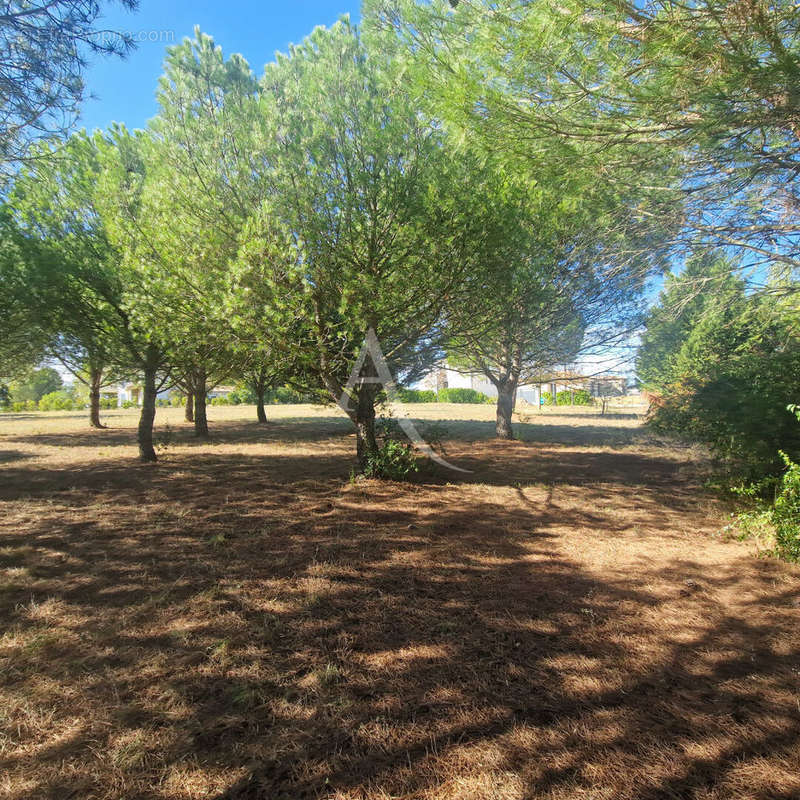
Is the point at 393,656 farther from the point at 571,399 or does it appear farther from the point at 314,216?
the point at 571,399

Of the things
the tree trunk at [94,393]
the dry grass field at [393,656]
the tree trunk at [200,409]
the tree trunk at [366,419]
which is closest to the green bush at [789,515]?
the dry grass field at [393,656]

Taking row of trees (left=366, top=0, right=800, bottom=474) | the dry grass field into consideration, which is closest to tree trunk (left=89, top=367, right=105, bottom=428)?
the dry grass field

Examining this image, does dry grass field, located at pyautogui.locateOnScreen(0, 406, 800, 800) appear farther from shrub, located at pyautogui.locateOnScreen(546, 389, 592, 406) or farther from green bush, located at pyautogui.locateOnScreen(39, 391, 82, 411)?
green bush, located at pyautogui.locateOnScreen(39, 391, 82, 411)

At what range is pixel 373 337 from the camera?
7094 millimetres

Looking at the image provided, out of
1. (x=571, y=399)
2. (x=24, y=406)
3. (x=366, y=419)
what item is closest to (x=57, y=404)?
(x=24, y=406)

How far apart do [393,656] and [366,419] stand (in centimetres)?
535

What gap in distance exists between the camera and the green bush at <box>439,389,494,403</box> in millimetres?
47188

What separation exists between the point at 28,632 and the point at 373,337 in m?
5.42

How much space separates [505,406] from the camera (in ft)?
48.1

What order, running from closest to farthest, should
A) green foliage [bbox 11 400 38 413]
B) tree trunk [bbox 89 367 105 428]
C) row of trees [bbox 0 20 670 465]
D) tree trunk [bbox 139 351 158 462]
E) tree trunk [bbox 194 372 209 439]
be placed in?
row of trees [bbox 0 20 670 465]
tree trunk [bbox 139 351 158 462]
tree trunk [bbox 194 372 209 439]
tree trunk [bbox 89 367 105 428]
green foliage [bbox 11 400 38 413]

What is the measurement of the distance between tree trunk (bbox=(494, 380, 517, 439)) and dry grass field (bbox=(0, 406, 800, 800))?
8.07 metres

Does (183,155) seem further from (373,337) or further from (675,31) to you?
(675,31)

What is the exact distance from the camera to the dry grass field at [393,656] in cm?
186

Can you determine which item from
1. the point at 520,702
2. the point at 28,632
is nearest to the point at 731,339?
the point at 520,702
